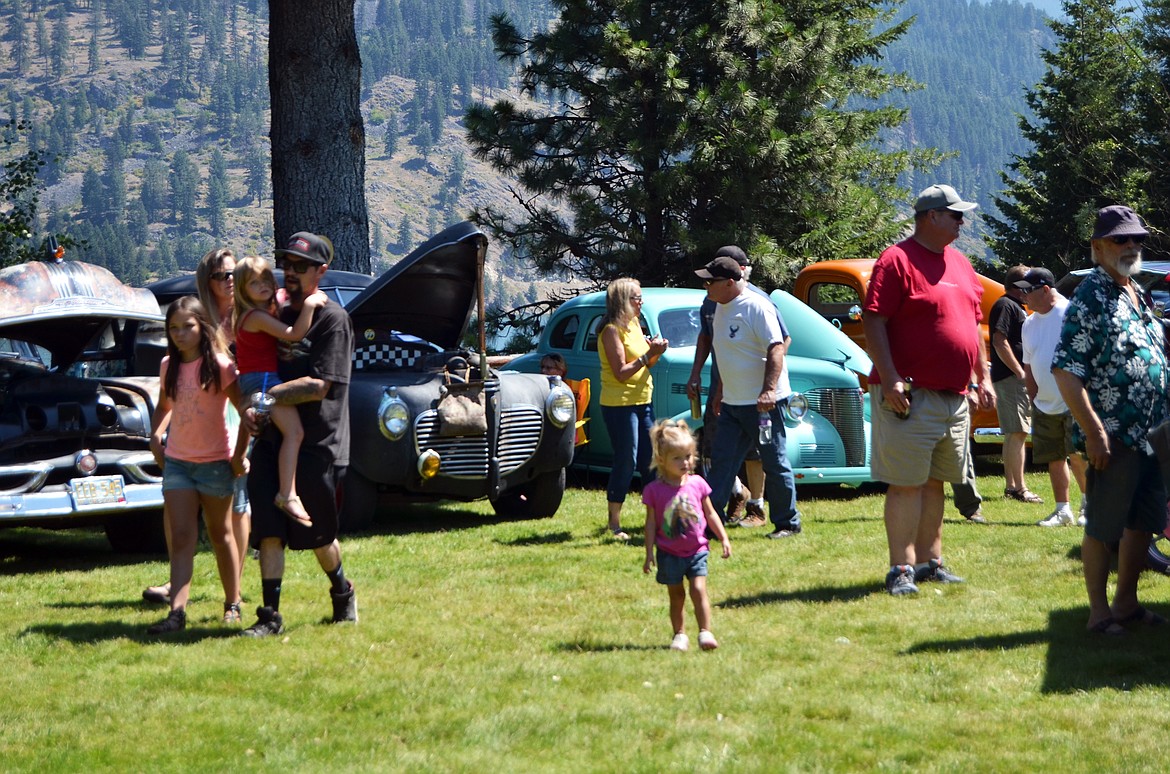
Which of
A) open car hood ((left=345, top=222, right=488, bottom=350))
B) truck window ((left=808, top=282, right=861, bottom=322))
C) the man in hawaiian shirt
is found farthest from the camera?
truck window ((left=808, top=282, right=861, bottom=322))

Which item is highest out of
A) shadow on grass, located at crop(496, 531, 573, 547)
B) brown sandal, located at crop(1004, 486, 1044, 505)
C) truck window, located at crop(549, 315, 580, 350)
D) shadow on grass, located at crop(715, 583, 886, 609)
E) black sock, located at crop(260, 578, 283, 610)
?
truck window, located at crop(549, 315, 580, 350)

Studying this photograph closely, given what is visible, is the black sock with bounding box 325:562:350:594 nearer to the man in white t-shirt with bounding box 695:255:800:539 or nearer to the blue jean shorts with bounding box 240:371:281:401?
the blue jean shorts with bounding box 240:371:281:401

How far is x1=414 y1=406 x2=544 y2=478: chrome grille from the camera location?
9500mm

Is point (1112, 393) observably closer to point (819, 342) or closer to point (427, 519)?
point (819, 342)

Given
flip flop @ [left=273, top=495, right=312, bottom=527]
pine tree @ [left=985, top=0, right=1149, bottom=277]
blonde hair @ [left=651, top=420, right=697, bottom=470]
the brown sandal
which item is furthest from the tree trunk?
pine tree @ [left=985, top=0, right=1149, bottom=277]

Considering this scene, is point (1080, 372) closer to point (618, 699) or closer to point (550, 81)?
point (618, 699)

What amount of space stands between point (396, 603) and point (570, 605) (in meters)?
0.91

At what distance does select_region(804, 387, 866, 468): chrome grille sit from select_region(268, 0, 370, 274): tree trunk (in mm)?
4842

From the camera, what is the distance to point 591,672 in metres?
5.72

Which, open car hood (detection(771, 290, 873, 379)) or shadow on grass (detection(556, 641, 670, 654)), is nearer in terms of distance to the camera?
shadow on grass (detection(556, 641, 670, 654))

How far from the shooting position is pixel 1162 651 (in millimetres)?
5809

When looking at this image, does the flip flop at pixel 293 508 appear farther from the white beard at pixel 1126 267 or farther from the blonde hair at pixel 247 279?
the white beard at pixel 1126 267

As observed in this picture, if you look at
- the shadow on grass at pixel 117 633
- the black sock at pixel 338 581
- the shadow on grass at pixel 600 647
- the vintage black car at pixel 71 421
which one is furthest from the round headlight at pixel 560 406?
the shadow on grass at pixel 600 647

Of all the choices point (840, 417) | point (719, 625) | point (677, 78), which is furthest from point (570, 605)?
point (677, 78)
